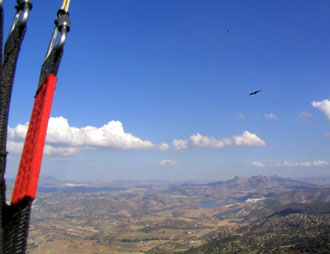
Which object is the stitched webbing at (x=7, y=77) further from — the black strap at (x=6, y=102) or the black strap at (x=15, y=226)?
the black strap at (x=15, y=226)

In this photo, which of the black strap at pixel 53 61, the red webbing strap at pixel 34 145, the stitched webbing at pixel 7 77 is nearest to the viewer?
the red webbing strap at pixel 34 145

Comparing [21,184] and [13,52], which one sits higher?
[13,52]

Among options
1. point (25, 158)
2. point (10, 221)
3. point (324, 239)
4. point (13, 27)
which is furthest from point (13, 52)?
point (324, 239)

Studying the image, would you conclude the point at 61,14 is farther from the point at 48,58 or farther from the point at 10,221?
the point at 10,221

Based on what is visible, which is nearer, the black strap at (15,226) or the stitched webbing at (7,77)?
the black strap at (15,226)

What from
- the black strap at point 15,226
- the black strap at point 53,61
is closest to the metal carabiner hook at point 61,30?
the black strap at point 53,61

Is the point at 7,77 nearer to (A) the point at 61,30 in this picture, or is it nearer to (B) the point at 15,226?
(A) the point at 61,30

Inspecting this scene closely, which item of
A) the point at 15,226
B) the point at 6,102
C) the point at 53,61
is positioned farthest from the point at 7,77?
the point at 15,226

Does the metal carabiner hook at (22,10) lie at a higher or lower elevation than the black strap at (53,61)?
higher

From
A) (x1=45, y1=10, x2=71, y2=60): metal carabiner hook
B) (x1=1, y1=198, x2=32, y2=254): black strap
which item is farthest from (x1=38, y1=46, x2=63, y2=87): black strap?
(x1=1, y1=198, x2=32, y2=254): black strap

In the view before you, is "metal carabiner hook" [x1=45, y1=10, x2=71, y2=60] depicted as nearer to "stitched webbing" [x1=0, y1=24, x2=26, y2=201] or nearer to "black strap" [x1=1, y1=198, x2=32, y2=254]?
"stitched webbing" [x1=0, y1=24, x2=26, y2=201]
